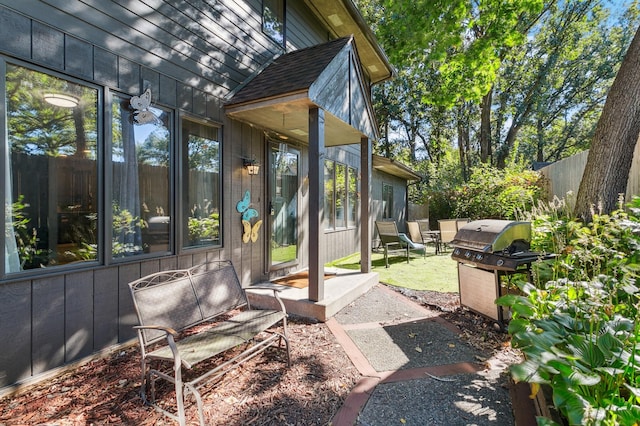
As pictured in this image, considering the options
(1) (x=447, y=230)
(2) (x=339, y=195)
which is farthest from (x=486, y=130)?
(2) (x=339, y=195)

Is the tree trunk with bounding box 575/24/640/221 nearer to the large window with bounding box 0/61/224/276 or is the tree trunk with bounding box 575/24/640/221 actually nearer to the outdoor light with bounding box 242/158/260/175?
the outdoor light with bounding box 242/158/260/175

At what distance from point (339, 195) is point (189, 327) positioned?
6.30 metres

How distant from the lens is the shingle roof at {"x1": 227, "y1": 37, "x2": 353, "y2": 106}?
4.21m

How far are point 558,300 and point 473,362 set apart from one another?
1.10 m

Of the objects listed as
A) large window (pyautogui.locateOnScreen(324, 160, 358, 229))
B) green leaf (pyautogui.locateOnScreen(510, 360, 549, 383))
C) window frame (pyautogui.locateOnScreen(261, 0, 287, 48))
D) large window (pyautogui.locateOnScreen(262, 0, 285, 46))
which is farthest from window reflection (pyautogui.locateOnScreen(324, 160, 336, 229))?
green leaf (pyautogui.locateOnScreen(510, 360, 549, 383))

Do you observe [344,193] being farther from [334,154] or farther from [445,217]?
[445,217]

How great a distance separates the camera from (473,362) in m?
3.10

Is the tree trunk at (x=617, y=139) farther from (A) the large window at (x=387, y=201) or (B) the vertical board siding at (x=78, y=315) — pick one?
(A) the large window at (x=387, y=201)

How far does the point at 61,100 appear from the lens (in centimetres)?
285

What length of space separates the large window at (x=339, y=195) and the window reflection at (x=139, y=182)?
182 inches

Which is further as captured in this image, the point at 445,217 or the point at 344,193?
the point at 445,217

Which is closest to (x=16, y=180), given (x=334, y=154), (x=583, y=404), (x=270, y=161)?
(x=270, y=161)

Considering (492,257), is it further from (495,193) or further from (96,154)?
(495,193)

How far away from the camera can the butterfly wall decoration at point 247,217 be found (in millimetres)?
4977
